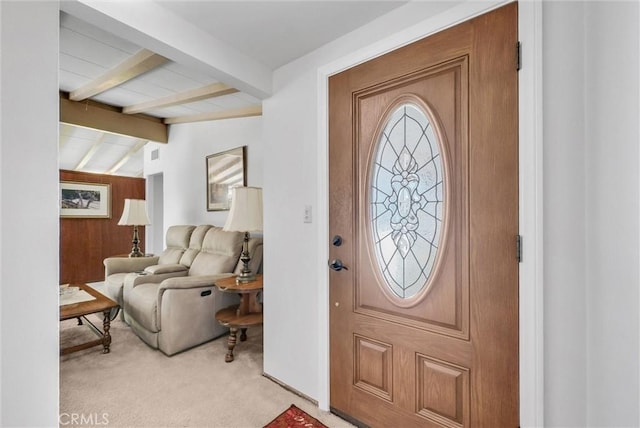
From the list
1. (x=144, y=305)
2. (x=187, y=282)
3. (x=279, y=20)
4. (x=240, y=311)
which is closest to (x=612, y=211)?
(x=279, y=20)

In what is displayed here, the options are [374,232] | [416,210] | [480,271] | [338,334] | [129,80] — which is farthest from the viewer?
[129,80]

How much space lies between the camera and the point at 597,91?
1.06 metres

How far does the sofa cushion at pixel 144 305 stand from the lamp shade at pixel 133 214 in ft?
6.63

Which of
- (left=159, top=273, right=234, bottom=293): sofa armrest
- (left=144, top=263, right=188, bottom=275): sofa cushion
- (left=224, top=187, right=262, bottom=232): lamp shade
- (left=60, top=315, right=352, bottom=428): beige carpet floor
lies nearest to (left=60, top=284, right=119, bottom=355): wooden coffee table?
(left=60, top=315, right=352, bottom=428): beige carpet floor

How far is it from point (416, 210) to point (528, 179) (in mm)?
475

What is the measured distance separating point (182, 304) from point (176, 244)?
1835 millimetres

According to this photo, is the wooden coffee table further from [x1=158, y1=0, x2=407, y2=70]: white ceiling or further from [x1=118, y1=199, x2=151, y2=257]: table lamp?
[x1=158, y1=0, x2=407, y2=70]: white ceiling

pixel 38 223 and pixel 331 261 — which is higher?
pixel 38 223

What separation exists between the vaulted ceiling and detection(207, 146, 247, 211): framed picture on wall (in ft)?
1.63

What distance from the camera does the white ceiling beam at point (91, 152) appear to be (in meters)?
5.36

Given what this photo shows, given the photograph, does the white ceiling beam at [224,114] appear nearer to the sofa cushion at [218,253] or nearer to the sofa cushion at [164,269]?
the sofa cushion at [218,253]

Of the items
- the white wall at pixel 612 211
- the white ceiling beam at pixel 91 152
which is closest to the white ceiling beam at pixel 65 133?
the white ceiling beam at pixel 91 152

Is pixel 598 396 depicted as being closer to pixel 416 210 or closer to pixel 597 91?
pixel 416 210

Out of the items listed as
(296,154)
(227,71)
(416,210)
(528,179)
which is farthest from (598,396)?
(227,71)
